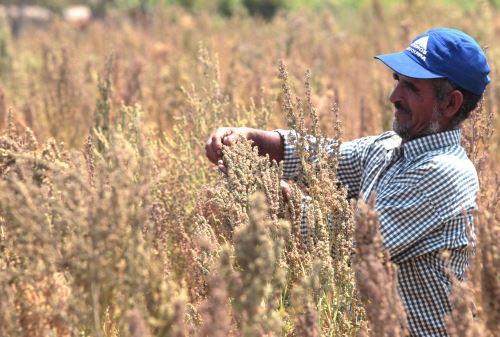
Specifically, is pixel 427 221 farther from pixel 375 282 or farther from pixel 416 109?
pixel 375 282

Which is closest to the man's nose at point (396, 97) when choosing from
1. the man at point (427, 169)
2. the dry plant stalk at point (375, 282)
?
the man at point (427, 169)

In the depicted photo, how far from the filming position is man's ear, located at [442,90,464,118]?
2.30m

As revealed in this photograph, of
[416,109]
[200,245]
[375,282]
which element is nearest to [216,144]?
[200,245]

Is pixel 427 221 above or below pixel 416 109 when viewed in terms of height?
below

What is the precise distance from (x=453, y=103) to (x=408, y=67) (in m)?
0.18

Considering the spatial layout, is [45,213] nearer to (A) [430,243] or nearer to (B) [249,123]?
(A) [430,243]

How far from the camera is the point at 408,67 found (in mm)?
2340

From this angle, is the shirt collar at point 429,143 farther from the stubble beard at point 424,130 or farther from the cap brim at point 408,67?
the cap brim at point 408,67

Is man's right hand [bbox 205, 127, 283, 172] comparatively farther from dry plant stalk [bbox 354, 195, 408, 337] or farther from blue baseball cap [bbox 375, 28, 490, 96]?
dry plant stalk [bbox 354, 195, 408, 337]

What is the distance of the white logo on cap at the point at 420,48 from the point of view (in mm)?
2332

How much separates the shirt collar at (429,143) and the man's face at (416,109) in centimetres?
3

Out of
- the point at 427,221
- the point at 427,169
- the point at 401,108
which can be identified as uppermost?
the point at 401,108

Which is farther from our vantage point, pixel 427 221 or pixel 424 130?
pixel 424 130

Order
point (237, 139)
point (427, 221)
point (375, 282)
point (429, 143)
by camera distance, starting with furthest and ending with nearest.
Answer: point (237, 139) → point (429, 143) → point (427, 221) → point (375, 282)
